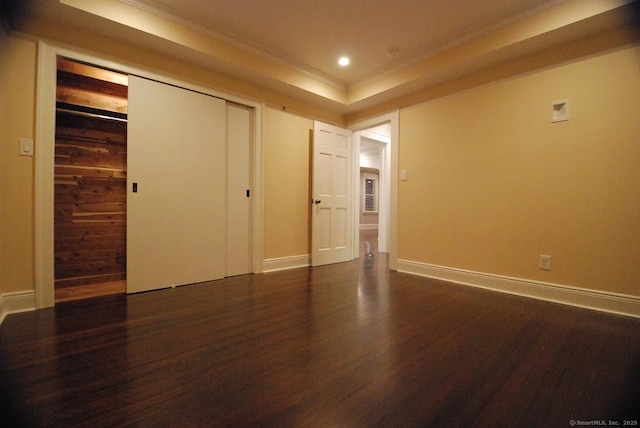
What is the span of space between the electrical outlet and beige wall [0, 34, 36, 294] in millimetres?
4293

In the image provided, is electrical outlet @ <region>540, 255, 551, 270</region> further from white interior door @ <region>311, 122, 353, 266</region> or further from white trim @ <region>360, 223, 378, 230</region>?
white trim @ <region>360, 223, 378, 230</region>

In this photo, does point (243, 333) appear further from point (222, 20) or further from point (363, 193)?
point (363, 193)

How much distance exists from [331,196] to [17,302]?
10.8ft

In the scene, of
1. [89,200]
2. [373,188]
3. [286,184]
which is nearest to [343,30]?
[286,184]

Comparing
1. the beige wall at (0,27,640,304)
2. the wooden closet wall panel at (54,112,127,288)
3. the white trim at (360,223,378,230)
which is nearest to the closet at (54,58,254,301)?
the wooden closet wall panel at (54,112,127,288)

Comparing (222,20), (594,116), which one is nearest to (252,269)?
(222,20)

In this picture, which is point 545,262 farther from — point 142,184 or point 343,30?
point 142,184

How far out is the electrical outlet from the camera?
245 cm

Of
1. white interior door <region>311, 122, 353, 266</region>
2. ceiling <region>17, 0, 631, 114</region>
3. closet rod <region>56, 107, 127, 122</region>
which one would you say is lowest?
white interior door <region>311, 122, 353, 266</region>

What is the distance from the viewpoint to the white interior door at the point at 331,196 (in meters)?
→ 3.86

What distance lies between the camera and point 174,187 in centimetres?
279

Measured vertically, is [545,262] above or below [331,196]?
below

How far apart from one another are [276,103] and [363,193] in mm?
→ 6892

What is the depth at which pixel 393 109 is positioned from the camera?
3.72 m
